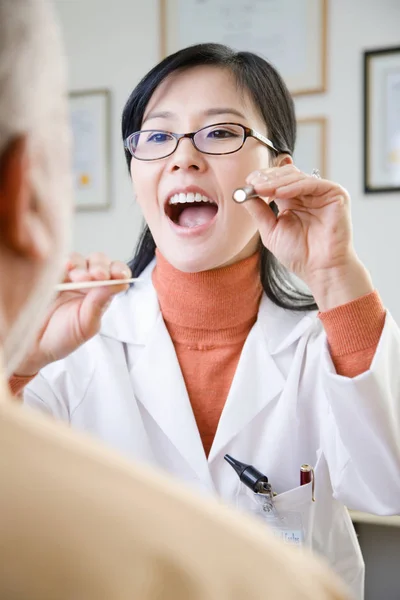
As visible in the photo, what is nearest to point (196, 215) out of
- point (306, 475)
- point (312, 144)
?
point (306, 475)

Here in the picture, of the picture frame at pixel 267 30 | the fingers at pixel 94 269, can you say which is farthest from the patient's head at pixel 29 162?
the picture frame at pixel 267 30

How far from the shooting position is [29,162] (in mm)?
270

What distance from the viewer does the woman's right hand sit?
0.91 meters

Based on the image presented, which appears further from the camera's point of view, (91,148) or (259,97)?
(91,148)

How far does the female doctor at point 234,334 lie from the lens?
37.2 inches

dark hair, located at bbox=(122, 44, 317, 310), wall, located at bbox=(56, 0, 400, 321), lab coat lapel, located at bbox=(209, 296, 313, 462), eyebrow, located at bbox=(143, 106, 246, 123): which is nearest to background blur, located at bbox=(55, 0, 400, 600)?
wall, located at bbox=(56, 0, 400, 321)

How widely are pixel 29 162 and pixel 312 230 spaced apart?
31.6 inches

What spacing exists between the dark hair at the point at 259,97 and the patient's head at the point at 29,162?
2.73 feet

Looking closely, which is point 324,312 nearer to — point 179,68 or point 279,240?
point 279,240

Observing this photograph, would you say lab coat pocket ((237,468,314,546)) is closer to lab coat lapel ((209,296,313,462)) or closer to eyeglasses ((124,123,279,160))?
lab coat lapel ((209,296,313,462))

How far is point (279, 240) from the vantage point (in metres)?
1.04


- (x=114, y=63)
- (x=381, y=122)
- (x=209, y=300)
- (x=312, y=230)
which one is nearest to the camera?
(x=312, y=230)

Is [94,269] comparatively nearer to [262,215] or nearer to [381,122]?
[262,215]

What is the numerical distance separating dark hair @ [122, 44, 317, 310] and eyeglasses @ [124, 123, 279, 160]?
0.08 meters
